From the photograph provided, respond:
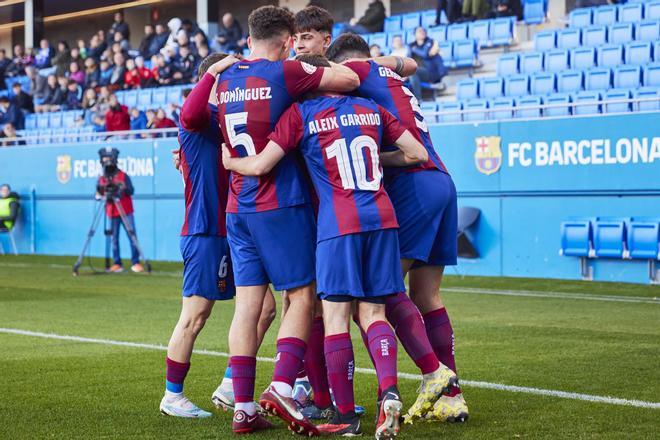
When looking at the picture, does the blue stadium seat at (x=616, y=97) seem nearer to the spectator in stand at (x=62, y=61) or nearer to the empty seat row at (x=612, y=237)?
the empty seat row at (x=612, y=237)

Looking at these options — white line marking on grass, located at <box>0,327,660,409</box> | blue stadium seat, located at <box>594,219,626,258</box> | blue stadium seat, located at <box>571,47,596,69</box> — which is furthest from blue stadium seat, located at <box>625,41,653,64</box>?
white line marking on grass, located at <box>0,327,660,409</box>

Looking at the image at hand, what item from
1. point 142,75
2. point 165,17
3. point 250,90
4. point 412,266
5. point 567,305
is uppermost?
point 165,17

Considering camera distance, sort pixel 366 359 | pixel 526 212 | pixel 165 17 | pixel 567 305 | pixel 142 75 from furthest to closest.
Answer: pixel 165 17 → pixel 142 75 → pixel 526 212 → pixel 567 305 → pixel 366 359

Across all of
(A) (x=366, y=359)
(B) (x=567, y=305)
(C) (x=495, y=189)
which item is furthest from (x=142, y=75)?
(A) (x=366, y=359)

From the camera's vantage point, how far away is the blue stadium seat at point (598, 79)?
16125mm

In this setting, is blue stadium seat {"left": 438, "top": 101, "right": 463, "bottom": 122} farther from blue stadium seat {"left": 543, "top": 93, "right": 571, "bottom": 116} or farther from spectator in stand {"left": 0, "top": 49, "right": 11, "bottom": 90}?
spectator in stand {"left": 0, "top": 49, "right": 11, "bottom": 90}

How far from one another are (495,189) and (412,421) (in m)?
10.2

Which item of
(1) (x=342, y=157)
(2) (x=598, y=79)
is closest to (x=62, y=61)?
(2) (x=598, y=79)

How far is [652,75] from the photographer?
15.5 metres

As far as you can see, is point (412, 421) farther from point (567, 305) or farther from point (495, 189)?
point (495, 189)

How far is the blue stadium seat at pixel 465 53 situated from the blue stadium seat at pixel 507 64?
1.37 meters

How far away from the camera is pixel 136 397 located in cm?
664

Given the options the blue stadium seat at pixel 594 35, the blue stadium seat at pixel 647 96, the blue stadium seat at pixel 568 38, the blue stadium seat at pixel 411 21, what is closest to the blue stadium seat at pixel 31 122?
the blue stadium seat at pixel 411 21

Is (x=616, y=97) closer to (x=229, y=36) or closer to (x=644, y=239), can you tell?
(x=644, y=239)
